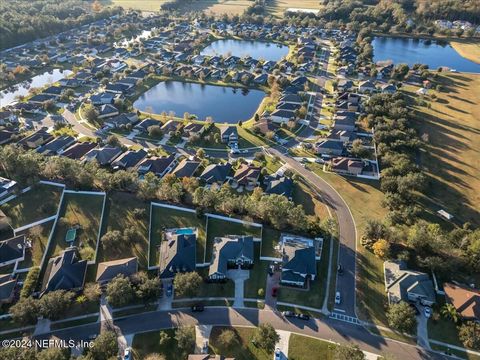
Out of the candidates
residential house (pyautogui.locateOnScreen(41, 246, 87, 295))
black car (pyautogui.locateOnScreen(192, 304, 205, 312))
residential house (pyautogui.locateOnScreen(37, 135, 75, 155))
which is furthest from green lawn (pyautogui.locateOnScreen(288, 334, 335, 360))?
residential house (pyautogui.locateOnScreen(37, 135, 75, 155))

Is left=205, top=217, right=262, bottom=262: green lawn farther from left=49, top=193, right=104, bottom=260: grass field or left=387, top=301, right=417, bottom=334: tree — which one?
left=387, top=301, right=417, bottom=334: tree

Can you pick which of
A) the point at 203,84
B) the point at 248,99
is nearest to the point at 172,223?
the point at 248,99

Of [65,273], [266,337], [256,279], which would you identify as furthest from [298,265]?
[65,273]

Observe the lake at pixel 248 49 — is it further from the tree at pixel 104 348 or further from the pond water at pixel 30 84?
the tree at pixel 104 348

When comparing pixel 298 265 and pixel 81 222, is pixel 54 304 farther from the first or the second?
pixel 298 265

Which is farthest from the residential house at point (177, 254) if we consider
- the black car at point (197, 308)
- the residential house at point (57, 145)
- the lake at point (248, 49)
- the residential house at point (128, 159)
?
the lake at point (248, 49)
